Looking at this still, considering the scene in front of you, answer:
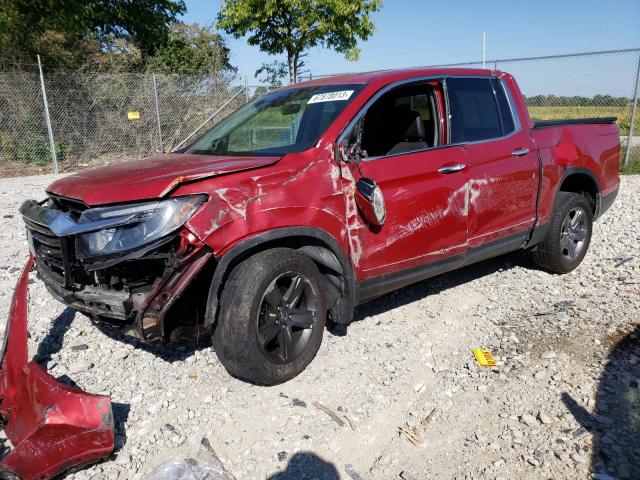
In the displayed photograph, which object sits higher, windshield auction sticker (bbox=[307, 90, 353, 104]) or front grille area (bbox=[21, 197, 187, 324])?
windshield auction sticker (bbox=[307, 90, 353, 104])

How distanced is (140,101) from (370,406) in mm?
12127

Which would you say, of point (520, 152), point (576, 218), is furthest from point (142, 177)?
point (576, 218)

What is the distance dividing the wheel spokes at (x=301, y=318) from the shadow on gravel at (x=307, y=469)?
80cm

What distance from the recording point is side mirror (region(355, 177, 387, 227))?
10.3 ft

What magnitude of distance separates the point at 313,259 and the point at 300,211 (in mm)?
374

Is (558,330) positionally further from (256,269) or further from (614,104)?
(614,104)

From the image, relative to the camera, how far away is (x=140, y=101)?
13.1 m

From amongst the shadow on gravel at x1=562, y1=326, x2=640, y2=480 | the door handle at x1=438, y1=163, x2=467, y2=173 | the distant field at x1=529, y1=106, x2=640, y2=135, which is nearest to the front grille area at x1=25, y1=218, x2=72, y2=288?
the door handle at x1=438, y1=163, x2=467, y2=173

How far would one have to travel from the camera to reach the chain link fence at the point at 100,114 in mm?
11789

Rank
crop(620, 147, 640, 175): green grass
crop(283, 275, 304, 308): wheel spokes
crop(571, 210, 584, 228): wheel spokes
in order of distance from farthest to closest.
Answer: crop(620, 147, 640, 175): green grass
crop(571, 210, 584, 228): wheel spokes
crop(283, 275, 304, 308): wheel spokes

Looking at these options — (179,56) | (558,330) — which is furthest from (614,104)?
(179,56)

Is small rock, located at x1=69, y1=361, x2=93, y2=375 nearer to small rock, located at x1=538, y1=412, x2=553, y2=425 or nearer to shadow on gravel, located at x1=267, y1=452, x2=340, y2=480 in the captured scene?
shadow on gravel, located at x1=267, y1=452, x2=340, y2=480

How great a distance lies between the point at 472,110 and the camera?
4.07m

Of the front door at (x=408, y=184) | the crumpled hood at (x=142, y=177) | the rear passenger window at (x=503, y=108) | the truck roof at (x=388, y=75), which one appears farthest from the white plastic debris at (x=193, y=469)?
the rear passenger window at (x=503, y=108)
